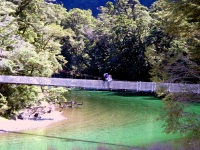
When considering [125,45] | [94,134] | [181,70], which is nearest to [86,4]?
[125,45]

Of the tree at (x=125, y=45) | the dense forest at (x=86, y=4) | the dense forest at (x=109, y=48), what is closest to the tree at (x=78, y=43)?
the dense forest at (x=109, y=48)

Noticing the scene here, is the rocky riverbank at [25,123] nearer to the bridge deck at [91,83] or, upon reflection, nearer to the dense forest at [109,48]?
the dense forest at [109,48]

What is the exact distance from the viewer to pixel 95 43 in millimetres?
26000

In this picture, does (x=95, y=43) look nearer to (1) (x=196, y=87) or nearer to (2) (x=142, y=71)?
(2) (x=142, y=71)

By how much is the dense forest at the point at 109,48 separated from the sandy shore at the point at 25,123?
0.67 meters

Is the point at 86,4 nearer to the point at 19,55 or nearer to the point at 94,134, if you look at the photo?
the point at 19,55

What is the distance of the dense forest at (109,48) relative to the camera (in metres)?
5.60

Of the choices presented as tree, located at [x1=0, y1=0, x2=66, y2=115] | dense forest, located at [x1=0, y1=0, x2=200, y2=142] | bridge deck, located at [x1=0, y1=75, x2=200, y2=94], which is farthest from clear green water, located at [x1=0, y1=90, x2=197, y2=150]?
tree, located at [x1=0, y1=0, x2=66, y2=115]

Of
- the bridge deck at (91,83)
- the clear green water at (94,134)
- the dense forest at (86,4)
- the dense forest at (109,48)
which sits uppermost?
the dense forest at (86,4)

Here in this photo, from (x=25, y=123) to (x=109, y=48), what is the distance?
15.6m

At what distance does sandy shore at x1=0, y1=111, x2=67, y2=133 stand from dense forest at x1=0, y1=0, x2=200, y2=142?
674 mm

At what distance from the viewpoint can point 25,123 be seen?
970cm

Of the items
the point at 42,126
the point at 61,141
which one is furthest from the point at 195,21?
the point at 42,126

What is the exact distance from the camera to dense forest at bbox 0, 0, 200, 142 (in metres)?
5.60
